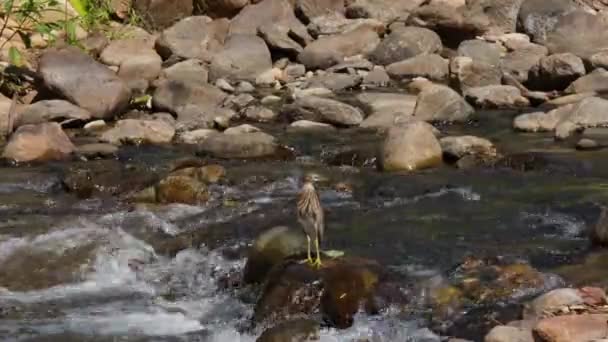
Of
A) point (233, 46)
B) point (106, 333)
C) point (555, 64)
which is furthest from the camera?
point (233, 46)

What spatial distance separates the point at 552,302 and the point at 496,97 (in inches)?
297

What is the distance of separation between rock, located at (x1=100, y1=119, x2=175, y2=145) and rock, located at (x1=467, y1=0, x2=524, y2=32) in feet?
25.1

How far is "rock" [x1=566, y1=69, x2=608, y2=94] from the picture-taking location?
13.6 metres

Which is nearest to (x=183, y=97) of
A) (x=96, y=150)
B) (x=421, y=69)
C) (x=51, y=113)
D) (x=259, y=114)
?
(x=259, y=114)

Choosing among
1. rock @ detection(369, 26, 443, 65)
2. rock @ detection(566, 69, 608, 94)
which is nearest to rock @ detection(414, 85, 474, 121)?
rock @ detection(566, 69, 608, 94)

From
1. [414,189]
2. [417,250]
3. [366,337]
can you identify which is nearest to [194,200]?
[414,189]

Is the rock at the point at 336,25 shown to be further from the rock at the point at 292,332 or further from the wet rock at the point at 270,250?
the rock at the point at 292,332

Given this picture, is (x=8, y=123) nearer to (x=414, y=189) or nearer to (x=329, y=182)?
(x=329, y=182)

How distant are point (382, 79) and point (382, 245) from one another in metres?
7.56

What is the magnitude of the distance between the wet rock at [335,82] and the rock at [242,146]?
3.55 m

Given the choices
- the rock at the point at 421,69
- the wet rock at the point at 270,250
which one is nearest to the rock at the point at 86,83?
the rock at the point at 421,69

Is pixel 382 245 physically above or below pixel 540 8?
above

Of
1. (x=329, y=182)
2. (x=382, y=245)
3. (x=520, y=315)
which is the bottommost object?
(x=329, y=182)

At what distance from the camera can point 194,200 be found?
9.34 m
